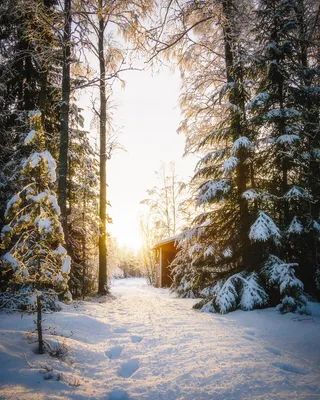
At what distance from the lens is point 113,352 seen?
14.0 ft

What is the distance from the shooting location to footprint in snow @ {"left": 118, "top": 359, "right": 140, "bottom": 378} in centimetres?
344

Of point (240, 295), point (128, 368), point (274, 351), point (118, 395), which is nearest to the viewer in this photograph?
point (118, 395)

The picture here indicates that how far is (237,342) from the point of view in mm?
4219

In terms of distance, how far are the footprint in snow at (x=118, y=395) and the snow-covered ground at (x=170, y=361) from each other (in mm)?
12

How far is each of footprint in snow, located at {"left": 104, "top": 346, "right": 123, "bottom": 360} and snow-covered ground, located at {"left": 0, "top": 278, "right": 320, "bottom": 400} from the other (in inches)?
0.7

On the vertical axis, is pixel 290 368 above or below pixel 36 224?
below

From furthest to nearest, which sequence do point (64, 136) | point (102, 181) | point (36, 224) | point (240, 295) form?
1. point (102, 181)
2. point (64, 136)
3. point (240, 295)
4. point (36, 224)

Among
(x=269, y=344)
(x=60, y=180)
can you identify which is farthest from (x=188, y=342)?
(x=60, y=180)

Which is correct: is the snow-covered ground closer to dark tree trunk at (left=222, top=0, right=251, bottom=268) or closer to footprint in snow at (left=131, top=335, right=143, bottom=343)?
footprint in snow at (left=131, top=335, right=143, bottom=343)

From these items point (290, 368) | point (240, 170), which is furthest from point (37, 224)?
point (240, 170)

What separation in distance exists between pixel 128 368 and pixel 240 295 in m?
4.09

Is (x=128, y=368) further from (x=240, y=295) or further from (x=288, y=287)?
(x=288, y=287)

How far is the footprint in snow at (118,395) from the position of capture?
2785 millimetres

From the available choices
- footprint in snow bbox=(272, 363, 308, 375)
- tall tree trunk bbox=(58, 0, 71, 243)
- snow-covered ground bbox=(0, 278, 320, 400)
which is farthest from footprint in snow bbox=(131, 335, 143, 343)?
tall tree trunk bbox=(58, 0, 71, 243)
